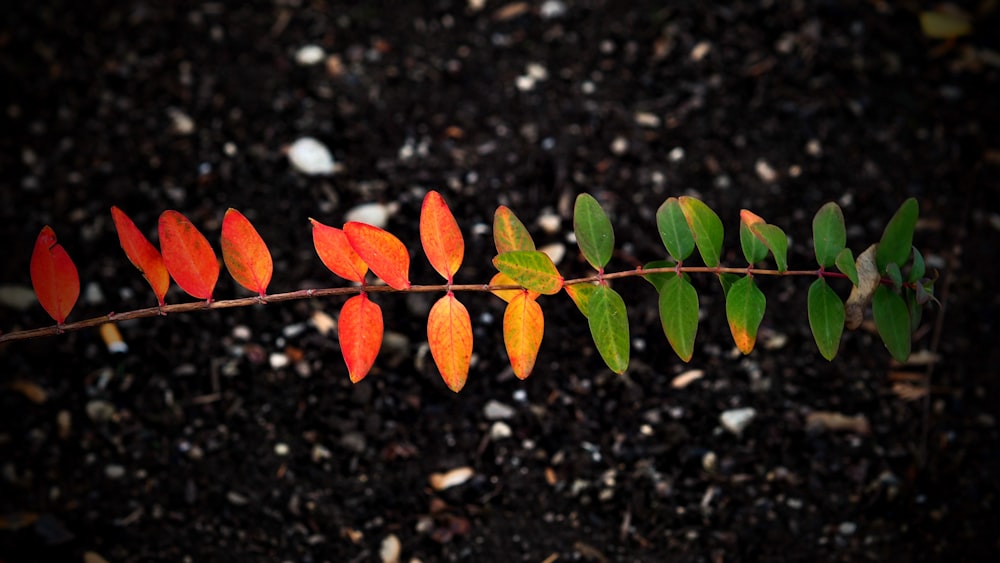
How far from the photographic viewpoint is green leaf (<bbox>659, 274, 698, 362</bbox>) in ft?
3.42

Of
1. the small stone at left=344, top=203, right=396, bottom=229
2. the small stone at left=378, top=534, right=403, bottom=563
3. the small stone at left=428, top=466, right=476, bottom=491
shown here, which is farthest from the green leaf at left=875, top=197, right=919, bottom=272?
the small stone at left=344, top=203, right=396, bottom=229

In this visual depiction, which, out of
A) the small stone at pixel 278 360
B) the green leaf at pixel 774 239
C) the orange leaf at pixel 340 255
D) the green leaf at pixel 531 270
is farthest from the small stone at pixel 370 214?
the green leaf at pixel 774 239

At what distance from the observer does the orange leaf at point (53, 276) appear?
3.28 ft

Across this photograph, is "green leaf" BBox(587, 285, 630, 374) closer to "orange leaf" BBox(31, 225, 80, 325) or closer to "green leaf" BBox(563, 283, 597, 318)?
"green leaf" BBox(563, 283, 597, 318)

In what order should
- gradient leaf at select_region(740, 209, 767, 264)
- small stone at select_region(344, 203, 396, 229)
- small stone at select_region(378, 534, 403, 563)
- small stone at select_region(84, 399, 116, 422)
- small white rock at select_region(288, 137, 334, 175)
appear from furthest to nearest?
small white rock at select_region(288, 137, 334, 175)
small stone at select_region(344, 203, 396, 229)
small stone at select_region(84, 399, 116, 422)
small stone at select_region(378, 534, 403, 563)
gradient leaf at select_region(740, 209, 767, 264)

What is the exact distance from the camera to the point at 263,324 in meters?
1.80

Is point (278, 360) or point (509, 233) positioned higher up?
point (509, 233)

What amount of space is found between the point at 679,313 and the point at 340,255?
0.44m

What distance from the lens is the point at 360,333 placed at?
3.40 feet

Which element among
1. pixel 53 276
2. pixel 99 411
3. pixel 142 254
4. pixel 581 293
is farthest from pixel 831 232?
pixel 99 411

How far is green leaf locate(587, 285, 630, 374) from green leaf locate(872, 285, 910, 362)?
0.33 m

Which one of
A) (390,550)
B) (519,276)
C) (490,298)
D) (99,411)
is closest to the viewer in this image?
(519,276)

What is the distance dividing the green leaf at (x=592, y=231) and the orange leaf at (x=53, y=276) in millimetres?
628

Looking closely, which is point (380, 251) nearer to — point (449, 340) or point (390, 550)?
point (449, 340)
